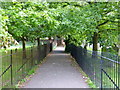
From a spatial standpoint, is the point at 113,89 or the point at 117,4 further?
the point at 117,4

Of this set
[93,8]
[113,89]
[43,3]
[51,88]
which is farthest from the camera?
[93,8]

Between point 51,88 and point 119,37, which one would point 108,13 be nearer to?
point 119,37

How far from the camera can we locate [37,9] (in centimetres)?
909

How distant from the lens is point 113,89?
4.45 m

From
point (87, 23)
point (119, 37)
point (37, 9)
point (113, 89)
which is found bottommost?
point (113, 89)

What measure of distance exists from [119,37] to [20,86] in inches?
377

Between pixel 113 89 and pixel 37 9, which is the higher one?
pixel 37 9

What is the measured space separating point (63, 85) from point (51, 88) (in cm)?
60

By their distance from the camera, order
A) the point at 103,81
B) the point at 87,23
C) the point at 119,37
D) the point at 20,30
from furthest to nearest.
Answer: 1. the point at 119,37
2. the point at 87,23
3. the point at 20,30
4. the point at 103,81

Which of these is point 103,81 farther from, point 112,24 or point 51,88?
point 112,24

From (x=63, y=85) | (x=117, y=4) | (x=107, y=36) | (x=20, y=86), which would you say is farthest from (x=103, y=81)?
(x=107, y=36)

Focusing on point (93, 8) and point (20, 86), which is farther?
point (93, 8)

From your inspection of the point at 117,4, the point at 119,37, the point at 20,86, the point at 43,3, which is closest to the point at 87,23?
the point at 117,4

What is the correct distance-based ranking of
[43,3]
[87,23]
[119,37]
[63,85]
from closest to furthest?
[63,85]
[43,3]
[87,23]
[119,37]
